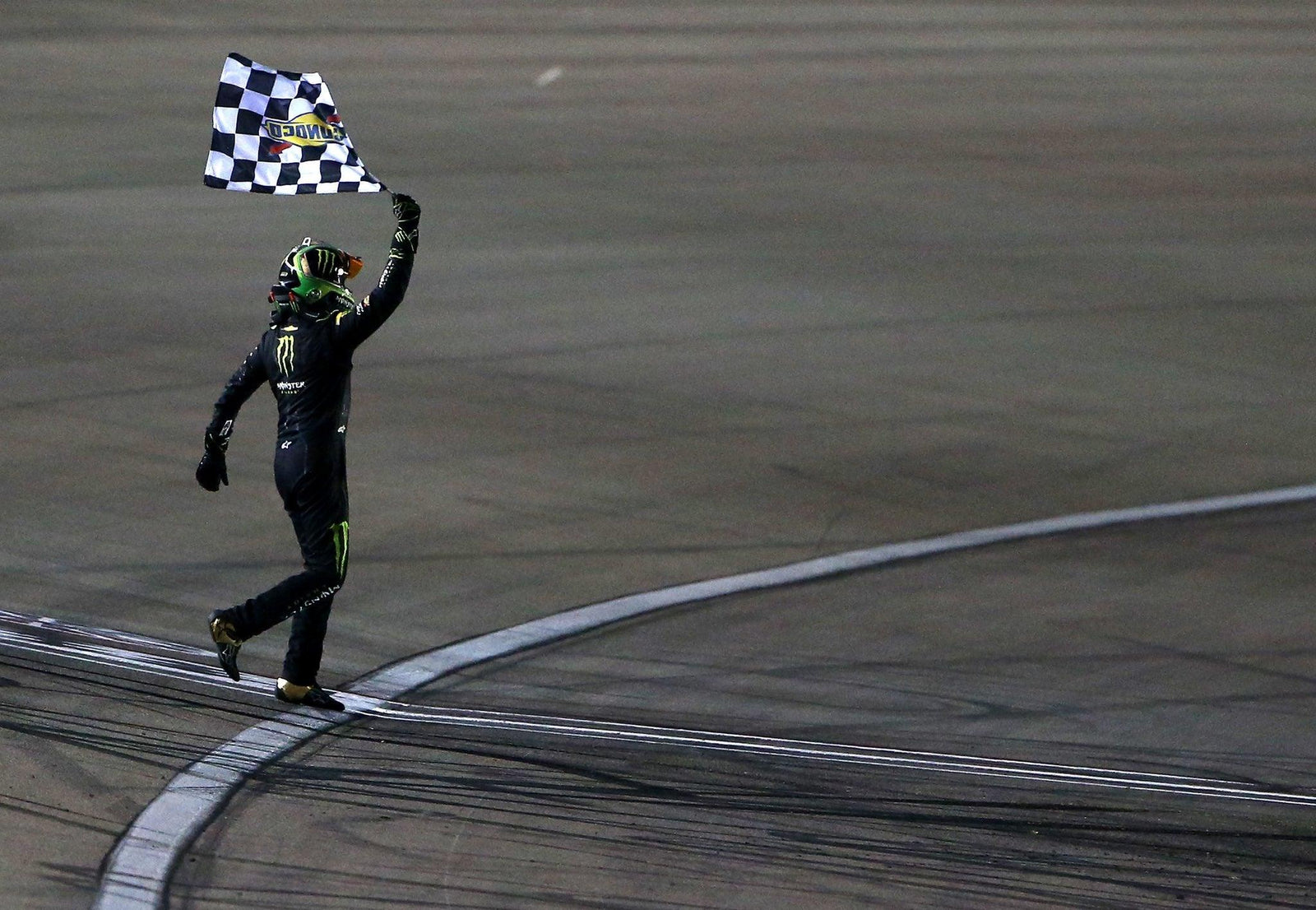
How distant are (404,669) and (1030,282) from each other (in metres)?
10.1

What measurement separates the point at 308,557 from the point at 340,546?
136mm

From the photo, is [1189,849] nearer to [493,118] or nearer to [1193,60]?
[493,118]

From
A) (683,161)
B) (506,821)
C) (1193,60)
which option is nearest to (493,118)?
(683,161)

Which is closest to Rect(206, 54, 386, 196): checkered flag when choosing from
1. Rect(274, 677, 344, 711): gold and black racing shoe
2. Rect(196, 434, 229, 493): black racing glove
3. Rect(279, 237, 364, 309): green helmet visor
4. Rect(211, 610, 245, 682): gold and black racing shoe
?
Rect(279, 237, 364, 309): green helmet visor

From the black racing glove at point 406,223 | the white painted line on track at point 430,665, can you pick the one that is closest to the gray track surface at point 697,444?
the white painted line on track at point 430,665

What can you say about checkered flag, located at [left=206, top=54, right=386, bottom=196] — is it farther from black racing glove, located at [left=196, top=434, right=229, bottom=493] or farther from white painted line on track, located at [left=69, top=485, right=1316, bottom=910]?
white painted line on track, located at [left=69, top=485, right=1316, bottom=910]

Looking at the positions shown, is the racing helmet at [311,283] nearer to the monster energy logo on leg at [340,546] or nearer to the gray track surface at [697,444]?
the monster energy logo on leg at [340,546]

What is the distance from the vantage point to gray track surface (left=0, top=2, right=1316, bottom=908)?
611 centimetres

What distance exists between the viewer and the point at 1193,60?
83.2 ft

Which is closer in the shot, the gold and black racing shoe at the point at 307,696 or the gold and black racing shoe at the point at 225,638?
the gold and black racing shoe at the point at 225,638

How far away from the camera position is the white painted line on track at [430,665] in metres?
5.66

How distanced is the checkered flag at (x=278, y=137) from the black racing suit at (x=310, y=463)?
0.63m

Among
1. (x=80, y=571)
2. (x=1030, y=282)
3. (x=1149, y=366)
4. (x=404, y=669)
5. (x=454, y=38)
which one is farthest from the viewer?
(x=454, y=38)

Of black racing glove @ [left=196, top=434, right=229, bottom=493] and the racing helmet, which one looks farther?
black racing glove @ [left=196, top=434, right=229, bottom=493]
